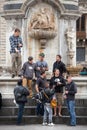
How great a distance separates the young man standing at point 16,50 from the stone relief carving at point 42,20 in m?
2.21

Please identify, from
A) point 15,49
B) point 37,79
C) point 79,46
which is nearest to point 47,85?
point 37,79

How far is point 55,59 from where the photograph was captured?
108 ft

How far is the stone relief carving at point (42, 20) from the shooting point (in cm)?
3219

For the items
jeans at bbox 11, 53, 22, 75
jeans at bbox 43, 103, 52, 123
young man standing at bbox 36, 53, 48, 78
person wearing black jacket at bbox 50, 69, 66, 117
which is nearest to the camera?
jeans at bbox 43, 103, 52, 123

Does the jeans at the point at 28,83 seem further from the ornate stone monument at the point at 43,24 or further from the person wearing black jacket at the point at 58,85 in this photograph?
the ornate stone monument at the point at 43,24

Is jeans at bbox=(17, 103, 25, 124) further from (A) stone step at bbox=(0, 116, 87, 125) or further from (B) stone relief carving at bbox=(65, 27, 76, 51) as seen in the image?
(B) stone relief carving at bbox=(65, 27, 76, 51)

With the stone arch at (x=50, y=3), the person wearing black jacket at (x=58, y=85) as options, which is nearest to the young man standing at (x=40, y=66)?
the person wearing black jacket at (x=58, y=85)

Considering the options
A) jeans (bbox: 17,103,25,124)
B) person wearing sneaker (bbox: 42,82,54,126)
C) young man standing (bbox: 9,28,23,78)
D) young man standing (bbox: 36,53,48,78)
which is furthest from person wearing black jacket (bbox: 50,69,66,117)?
young man standing (bbox: 9,28,23,78)

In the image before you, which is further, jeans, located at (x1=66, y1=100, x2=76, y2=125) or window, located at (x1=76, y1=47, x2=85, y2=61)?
window, located at (x1=76, y1=47, x2=85, y2=61)

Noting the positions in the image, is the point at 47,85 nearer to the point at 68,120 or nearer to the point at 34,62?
the point at 68,120

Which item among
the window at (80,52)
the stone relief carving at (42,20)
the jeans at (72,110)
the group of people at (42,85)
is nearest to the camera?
the group of people at (42,85)

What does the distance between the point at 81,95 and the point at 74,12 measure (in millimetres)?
4184

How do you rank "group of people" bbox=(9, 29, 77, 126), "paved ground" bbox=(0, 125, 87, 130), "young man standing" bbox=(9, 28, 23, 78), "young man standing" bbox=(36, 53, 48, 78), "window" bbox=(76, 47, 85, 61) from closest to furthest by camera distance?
1. "paved ground" bbox=(0, 125, 87, 130)
2. "group of people" bbox=(9, 29, 77, 126)
3. "young man standing" bbox=(36, 53, 48, 78)
4. "young man standing" bbox=(9, 28, 23, 78)
5. "window" bbox=(76, 47, 85, 61)

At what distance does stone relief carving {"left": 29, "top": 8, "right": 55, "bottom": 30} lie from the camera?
32188 millimetres
